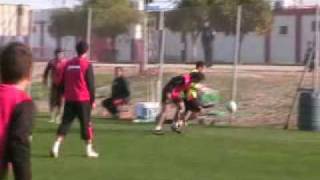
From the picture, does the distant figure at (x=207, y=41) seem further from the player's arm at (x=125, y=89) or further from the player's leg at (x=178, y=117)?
the player's leg at (x=178, y=117)

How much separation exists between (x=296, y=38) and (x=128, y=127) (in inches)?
224

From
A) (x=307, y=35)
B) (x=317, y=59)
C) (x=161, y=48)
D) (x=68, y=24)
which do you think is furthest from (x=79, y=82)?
(x=68, y=24)

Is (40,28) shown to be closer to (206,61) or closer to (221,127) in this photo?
(206,61)

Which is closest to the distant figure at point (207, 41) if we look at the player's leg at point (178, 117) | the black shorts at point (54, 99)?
→ the black shorts at point (54, 99)

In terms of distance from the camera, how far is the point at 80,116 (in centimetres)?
1266

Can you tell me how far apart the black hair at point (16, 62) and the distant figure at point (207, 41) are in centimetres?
1805

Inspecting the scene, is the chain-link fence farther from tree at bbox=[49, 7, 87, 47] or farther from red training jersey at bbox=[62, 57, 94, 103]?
red training jersey at bbox=[62, 57, 94, 103]

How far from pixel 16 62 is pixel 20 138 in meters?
0.45

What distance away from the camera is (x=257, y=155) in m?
13.2

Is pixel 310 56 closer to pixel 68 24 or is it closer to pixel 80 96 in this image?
pixel 68 24

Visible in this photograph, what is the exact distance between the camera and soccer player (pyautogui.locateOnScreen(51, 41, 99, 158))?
41.4 ft

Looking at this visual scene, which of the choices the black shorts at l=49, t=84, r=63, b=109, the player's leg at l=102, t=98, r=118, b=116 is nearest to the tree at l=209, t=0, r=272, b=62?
the player's leg at l=102, t=98, r=118, b=116

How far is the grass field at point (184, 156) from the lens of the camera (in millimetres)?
10914

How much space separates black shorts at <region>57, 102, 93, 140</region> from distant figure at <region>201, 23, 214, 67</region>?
1024cm
